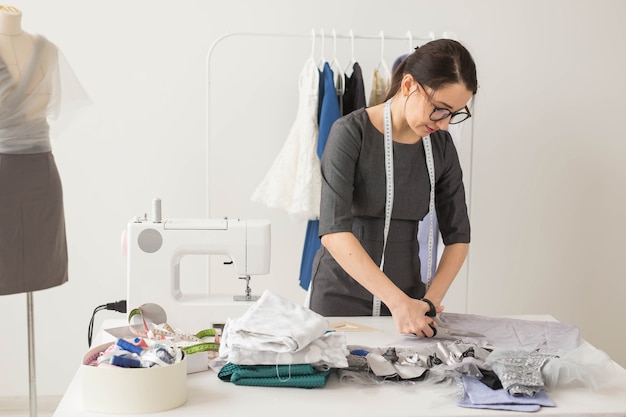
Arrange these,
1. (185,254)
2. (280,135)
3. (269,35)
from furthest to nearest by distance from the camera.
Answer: (280,135) → (269,35) → (185,254)

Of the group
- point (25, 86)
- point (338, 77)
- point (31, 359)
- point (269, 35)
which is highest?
point (269, 35)

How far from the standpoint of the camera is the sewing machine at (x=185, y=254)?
2275 millimetres

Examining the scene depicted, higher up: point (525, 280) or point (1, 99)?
point (1, 99)

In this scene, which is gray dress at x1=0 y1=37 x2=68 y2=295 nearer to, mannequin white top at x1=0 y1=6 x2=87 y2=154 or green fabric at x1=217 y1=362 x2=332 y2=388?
mannequin white top at x1=0 y1=6 x2=87 y2=154

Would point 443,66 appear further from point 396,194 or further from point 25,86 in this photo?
point 25,86

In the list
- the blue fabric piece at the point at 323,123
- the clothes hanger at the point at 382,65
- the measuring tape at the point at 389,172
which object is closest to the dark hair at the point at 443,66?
the measuring tape at the point at 389,172

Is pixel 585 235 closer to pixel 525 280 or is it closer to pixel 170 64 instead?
pixel 525 280

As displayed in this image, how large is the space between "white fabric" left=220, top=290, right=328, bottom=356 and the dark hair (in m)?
0.76

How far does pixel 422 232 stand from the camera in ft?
11.0

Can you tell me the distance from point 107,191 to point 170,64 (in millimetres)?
684

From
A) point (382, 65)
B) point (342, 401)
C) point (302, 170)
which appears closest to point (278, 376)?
point (342, 401)

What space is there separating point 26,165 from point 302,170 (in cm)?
117

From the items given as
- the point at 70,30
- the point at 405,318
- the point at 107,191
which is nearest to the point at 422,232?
the point at 405,318

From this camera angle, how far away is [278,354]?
1743mm
